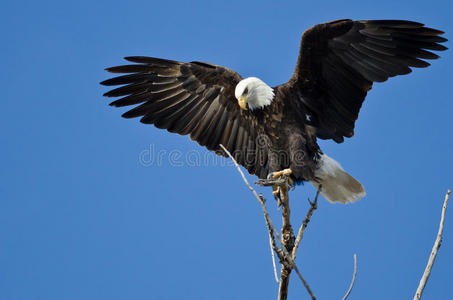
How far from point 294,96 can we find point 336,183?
1193mm

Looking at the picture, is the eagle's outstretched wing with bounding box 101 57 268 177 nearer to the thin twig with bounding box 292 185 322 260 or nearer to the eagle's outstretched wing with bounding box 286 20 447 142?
the eagle's outstretched wing with bounding box 286 20 447 142

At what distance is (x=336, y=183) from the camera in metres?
6.55

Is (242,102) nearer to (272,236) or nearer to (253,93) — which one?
(253,93)

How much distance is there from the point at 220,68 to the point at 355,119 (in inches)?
69.3

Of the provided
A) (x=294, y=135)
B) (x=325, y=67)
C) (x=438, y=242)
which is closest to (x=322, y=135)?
(x=294, y=135)

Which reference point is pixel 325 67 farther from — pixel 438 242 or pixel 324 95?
pixel 438 242

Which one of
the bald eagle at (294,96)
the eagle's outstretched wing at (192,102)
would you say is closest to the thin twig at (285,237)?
the bald eagle at (294,96)

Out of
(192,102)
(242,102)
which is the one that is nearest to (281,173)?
(242,102)

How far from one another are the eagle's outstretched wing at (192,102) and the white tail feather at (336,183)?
2.64ft

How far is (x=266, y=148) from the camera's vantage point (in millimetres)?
6551

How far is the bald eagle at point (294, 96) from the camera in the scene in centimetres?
597

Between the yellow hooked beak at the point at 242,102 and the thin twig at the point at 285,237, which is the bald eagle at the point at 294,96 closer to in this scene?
the yellow hooked beak at the point at 242,102

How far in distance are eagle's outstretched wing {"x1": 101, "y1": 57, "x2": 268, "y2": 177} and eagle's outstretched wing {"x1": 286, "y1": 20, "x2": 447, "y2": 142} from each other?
2.98 feet

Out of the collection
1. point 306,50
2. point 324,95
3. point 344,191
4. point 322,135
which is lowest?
point 344,191
